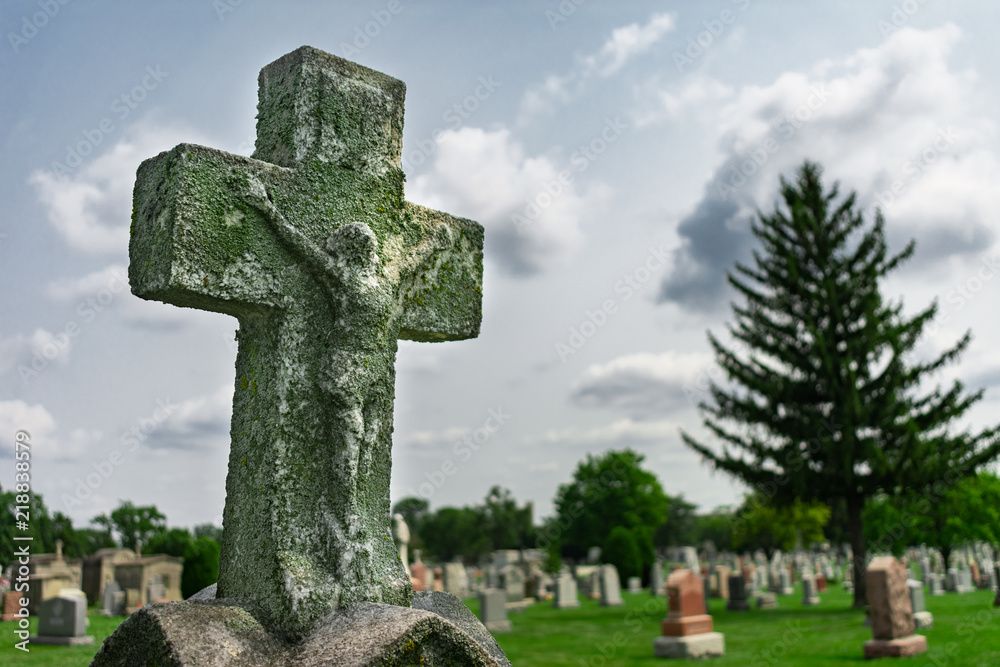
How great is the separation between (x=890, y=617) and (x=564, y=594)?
38.8 feet

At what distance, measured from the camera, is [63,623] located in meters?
12.8

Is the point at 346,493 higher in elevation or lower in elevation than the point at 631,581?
higher

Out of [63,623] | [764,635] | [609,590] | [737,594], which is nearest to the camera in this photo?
[63,623]

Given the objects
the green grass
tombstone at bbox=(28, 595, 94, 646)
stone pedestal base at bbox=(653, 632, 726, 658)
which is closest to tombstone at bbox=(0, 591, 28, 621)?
the green grass

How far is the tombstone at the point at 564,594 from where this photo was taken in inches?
882

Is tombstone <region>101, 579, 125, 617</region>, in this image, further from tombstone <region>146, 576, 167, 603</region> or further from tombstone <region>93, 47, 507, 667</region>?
tombstone <region>93, 47, 507, 667</region>

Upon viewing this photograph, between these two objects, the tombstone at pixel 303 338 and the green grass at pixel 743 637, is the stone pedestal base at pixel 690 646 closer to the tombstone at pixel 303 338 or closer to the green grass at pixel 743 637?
the green grass at pixel 743 637

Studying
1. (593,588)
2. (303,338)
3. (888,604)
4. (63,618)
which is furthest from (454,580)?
(303,338)

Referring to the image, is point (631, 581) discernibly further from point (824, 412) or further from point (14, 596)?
point (14, 596)

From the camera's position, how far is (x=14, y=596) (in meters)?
16.7

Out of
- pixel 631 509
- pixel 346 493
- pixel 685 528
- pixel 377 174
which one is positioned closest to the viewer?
pixel 346 493

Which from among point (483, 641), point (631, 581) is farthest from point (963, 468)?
point (483, 641)

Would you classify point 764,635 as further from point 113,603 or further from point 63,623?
point 113,603

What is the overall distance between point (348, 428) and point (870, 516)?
43787 millimetres
